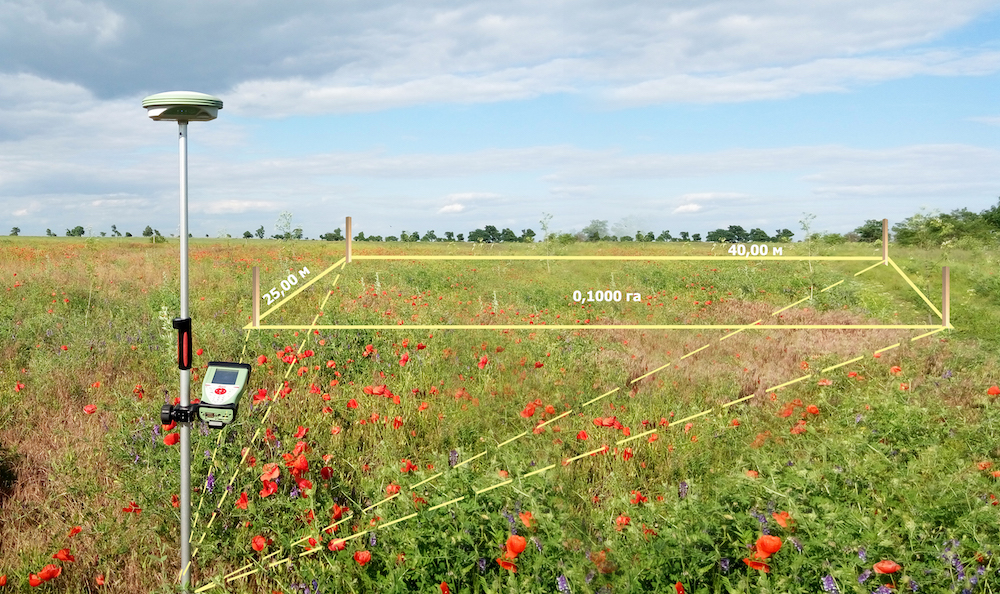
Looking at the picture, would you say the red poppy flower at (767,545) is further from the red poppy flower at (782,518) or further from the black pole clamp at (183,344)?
the black pole clamp at (183,344)

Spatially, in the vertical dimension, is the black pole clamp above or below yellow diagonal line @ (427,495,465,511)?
above

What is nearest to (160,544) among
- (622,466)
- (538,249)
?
(622,466)

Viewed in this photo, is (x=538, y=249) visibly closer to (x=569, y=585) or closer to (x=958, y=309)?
(x=958, y=309)

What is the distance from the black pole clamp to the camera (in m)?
3.28

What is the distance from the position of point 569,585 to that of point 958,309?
1304 cm

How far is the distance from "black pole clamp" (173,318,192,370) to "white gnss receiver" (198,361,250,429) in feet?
0.38

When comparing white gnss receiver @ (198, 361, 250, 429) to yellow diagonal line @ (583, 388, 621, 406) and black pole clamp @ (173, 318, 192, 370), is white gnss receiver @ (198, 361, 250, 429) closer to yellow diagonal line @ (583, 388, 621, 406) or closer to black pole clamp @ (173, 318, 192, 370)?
black pole clamp @ (173, 318, 192, 370)

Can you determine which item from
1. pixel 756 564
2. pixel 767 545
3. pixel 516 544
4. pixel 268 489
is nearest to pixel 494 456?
pixel 268 489

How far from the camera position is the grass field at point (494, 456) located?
2832 mm

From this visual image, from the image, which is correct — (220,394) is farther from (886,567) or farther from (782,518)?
(886,567)

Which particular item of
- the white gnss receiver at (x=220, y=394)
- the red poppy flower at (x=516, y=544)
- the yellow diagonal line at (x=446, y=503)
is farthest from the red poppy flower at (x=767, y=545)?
the white gnss receiver at (x=220, y=394)

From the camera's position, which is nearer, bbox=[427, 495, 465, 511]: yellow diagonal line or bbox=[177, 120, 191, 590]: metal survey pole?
bbox=[427, 495, 465, 511]: yellow diagonal line

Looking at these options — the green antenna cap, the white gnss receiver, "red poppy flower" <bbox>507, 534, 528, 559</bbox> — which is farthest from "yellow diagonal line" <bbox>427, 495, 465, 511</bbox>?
the green antenna cap

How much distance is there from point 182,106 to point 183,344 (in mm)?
1177
